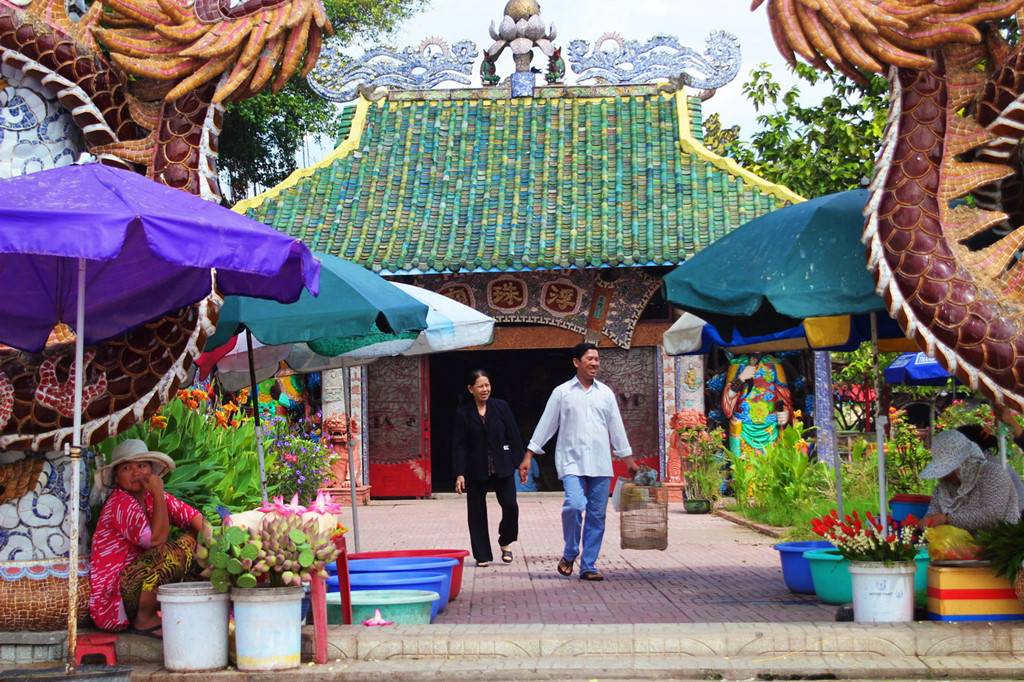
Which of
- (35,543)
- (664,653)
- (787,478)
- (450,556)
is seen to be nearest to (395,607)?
(450,556)

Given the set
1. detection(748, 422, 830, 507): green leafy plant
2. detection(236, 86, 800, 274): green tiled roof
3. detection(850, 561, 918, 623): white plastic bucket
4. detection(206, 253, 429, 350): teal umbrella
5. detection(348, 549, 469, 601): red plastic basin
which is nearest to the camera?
detection(850, 561, 918, 623): white plastic bucket

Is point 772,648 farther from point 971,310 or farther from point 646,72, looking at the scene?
point 646,72

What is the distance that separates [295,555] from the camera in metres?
6.47

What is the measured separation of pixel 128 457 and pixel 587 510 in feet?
13.5

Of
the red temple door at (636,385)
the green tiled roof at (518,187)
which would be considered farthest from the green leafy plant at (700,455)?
the green tiled roof at (518,187)

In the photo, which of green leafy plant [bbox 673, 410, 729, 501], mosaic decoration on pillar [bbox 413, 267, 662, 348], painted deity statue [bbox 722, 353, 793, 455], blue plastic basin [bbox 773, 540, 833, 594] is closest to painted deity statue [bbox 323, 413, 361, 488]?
mosaic decoration on pillar [bbox 413, 267, 662, 348]

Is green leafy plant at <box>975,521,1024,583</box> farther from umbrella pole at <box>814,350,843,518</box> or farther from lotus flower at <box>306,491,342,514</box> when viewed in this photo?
umbrella pole at <box>814,350,843,518</box>

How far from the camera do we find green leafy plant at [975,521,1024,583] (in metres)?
6.86

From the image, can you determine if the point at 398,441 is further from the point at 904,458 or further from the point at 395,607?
the point at 395,607

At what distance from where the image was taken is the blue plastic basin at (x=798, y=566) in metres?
8.68

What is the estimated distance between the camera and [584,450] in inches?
389

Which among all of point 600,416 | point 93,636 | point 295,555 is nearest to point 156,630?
point 93,636

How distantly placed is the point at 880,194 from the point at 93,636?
5.25 m

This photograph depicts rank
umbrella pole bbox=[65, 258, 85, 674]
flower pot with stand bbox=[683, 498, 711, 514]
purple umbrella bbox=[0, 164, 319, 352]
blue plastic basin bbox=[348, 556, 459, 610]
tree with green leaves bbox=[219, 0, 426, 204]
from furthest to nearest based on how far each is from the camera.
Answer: tree with green leaves bbox=[219, 0, 426, 204] → flower pot with stand bbox=[683, 498, 711, 514] → blue plastic basin bbox=[348, 556, 459, 610] → umbrella pole bbox=[65, 258, 85, 674] → purple umbrella bbox=[0, 164, 319, 352]
